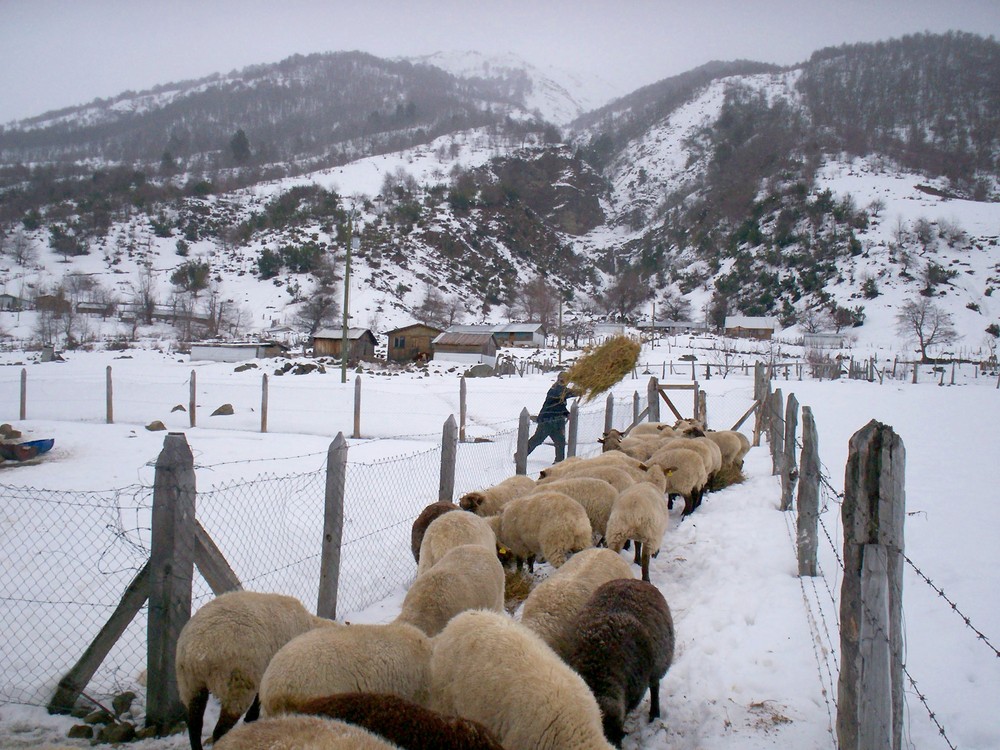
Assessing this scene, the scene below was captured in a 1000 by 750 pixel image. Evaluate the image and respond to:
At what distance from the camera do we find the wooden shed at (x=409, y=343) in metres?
48.5

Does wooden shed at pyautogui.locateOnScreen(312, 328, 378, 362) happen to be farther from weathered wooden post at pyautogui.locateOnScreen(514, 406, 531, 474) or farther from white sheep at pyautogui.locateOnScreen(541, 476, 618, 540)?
white sheep at pyautogui.locateOnScreen(541, 476, 618, 540)

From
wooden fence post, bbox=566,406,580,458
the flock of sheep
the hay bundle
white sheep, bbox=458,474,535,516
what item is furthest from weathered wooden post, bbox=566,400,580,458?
the flock of sheep

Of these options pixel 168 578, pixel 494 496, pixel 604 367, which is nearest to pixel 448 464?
pixel 494 496

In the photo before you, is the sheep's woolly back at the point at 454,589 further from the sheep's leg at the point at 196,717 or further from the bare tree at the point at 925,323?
the bare tree at the point at 925,323

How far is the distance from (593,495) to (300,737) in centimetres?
527

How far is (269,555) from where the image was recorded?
6.70m

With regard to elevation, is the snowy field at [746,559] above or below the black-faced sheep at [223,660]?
below

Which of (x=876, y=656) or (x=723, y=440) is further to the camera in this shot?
(x=723, y=440)

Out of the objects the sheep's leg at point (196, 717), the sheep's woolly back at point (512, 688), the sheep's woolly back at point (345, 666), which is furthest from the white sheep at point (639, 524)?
the sheep's leg at point (196, 717)

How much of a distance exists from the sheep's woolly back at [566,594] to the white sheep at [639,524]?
0.99 m

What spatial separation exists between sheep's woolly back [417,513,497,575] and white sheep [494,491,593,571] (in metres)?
0.14

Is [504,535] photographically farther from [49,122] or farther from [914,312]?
[49,122]

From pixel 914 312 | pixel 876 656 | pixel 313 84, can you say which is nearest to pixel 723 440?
pixel 876 656

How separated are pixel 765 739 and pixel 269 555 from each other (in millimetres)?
5186
